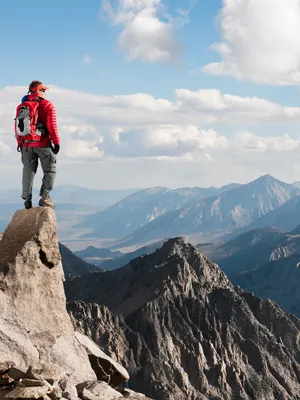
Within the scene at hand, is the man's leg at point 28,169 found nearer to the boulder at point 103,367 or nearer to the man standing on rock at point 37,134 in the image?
the man standing on rock at point 37,134

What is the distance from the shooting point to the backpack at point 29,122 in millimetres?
17734

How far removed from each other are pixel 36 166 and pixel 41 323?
17.4ft

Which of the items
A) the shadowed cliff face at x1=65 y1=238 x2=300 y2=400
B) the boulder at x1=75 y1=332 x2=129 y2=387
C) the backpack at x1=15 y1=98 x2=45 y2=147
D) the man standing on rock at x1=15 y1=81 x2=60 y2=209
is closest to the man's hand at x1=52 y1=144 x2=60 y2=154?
the man standing on rock at x1=15 y1=81 x2=60 y2=209

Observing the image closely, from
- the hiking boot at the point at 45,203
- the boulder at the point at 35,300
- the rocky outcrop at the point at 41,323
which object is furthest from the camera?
the hiking boot at the point at 45,203

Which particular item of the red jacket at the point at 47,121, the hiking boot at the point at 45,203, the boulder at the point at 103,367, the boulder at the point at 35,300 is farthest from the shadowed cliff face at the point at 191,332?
the red jacket at the point at 47,121

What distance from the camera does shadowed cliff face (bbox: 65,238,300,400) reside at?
10025cm

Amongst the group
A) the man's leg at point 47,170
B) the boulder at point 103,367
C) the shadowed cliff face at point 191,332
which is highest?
the man's leg at point 47,170

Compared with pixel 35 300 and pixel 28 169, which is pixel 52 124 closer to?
pixel 28 169

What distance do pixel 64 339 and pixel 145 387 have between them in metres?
82.2

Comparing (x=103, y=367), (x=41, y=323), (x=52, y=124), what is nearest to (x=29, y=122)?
(x=52, y=124)

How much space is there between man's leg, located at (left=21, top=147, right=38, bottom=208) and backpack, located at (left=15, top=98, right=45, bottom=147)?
441 millimetres

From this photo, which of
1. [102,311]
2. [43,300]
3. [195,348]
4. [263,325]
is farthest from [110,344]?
[43,300]

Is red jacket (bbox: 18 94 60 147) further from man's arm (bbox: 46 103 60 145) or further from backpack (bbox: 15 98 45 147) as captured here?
backpack (bbox: 15 98 45 147)

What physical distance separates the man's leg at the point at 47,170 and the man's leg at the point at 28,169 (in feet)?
1.12
